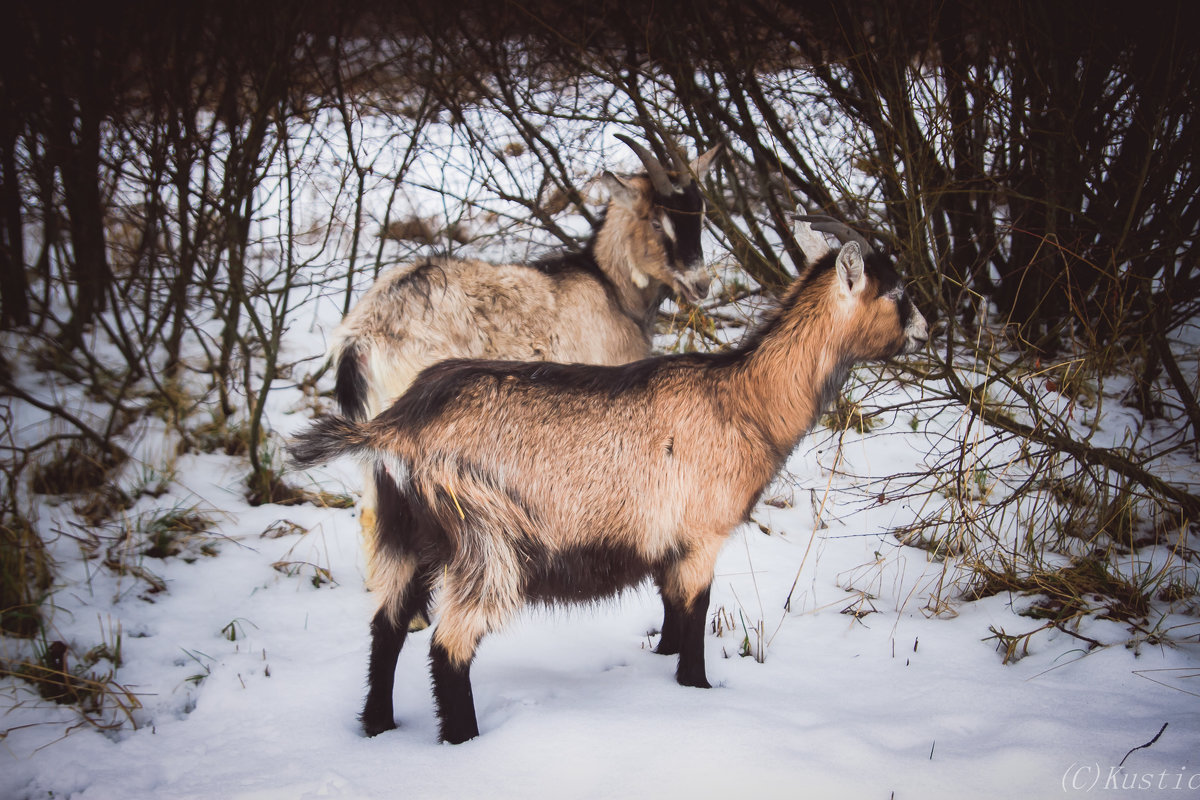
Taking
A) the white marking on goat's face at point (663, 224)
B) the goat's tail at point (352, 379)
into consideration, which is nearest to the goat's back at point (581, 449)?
the goat's tail at point (352, 379)

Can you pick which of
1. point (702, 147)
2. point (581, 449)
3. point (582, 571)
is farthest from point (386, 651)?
point (702, 147)

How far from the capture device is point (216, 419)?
517 centimetres

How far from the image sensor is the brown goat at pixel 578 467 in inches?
104

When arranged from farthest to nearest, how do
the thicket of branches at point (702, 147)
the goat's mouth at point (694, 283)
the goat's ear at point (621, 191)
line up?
the goat's ear at point (621, 191) < the goat's mouth at point (694, 283) < the thicket of branches at point (702, 147)

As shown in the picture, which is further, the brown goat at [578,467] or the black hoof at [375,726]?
the black hoof at [375,726]

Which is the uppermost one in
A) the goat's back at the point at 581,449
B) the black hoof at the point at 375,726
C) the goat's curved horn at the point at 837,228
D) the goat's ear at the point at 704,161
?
the goat's ear at the point at 704,161

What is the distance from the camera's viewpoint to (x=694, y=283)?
4.81 m

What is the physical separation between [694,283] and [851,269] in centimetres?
184

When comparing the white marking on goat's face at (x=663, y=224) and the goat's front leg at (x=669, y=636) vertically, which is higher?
the white marking on goat's face at (x=663, y=224)

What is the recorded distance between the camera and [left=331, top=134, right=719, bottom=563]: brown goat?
150 inches

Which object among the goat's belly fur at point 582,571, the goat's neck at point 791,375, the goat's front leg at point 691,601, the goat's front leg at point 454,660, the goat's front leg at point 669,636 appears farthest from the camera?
the goat's front leg at point 669,636

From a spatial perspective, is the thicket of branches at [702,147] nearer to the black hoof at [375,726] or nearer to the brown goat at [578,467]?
the brown goat at [578,467]

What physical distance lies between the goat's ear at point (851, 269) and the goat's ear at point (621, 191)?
84.3 inches

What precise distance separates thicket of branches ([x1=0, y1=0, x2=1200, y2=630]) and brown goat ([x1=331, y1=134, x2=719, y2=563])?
0.42 m
